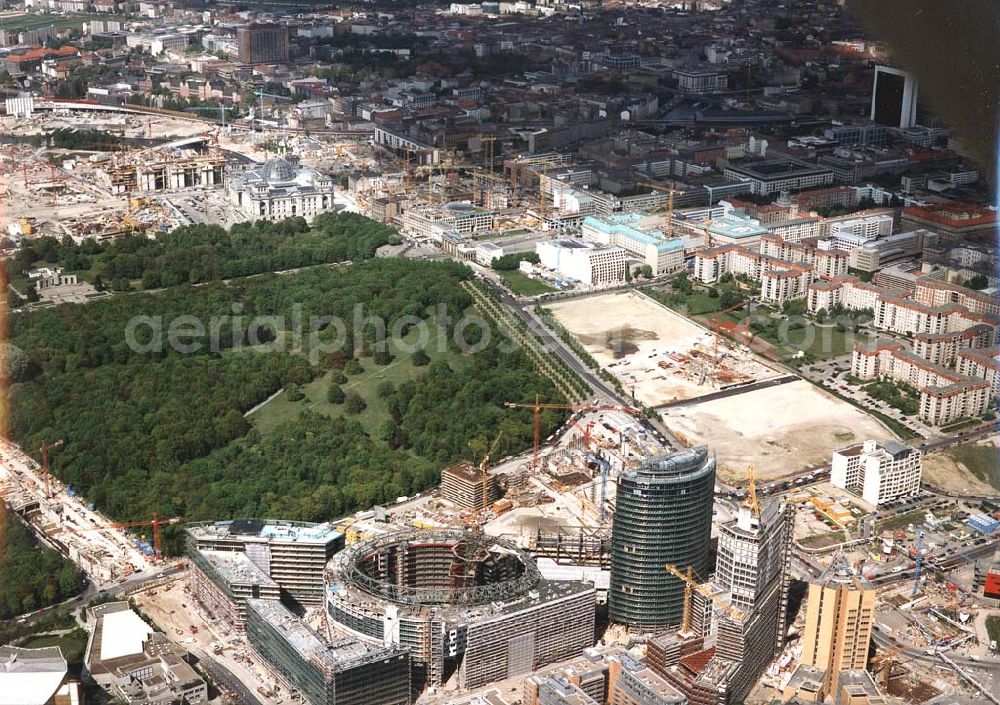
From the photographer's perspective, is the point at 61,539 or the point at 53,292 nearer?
the point at 61,539

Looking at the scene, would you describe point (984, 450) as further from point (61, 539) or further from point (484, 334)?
point (61, 539)

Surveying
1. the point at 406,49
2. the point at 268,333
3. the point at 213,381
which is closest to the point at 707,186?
the point at 268,333

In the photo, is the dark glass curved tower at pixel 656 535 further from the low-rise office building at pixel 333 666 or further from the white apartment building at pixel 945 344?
the white apartment building at pixel 945 344

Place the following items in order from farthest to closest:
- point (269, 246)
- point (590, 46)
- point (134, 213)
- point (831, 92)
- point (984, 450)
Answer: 1. point (590, 46)
2. point (831, 92)
3. point (134, 213)
4. point (269, 246)
5. point (984, 450)

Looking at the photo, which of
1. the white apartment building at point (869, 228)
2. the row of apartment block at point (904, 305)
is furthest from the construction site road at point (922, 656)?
the white apartment building at point (869, 228)

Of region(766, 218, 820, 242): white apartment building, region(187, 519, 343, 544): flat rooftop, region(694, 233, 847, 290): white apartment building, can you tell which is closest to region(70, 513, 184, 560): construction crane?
region(187, 519, 343, 544): flat rooftop
